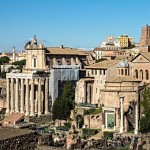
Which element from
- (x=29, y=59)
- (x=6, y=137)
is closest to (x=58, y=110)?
(x=29, y=59)

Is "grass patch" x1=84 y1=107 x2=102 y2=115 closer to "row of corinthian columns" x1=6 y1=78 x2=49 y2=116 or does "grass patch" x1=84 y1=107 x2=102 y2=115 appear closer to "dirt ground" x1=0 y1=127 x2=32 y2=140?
"row of corinthian columns" x1=6 y1=78 x2=49 y2=116

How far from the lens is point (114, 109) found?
127ft

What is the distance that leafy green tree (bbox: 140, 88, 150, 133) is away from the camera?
3638 centimetres

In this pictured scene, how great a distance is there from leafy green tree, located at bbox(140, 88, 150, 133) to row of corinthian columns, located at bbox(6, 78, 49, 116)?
17.8 metres

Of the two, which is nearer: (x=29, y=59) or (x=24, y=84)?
(x=24, y=84)

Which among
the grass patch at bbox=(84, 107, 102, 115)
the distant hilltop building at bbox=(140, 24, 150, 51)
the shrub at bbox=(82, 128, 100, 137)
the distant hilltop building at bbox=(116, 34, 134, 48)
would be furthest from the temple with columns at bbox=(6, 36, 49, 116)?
the distant hilltop building at bbox=(116, 34, 134, 48)

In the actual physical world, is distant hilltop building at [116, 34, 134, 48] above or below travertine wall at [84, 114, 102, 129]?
above

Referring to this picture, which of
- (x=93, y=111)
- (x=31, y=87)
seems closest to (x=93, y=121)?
(x=93, y=111)

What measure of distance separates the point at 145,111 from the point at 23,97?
870 inches

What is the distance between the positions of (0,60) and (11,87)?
189ft

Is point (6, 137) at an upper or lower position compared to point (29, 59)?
lower

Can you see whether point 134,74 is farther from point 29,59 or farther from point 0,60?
point 0,60

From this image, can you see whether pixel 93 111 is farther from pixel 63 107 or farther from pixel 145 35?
pixel 145 35

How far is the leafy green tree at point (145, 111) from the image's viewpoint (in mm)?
36375
